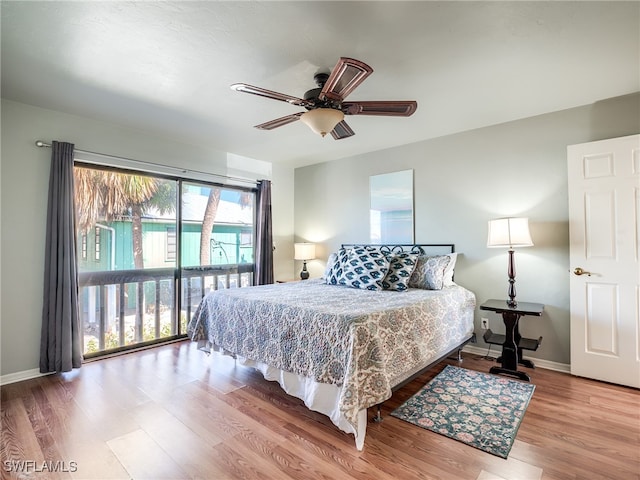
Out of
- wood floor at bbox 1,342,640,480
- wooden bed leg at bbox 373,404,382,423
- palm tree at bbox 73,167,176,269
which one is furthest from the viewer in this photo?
palm tree at bbox 73,167,176,269

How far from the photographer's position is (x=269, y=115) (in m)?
3.12

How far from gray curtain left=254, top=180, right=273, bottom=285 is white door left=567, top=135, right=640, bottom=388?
363 cm

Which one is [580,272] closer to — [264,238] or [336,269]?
[336,269]

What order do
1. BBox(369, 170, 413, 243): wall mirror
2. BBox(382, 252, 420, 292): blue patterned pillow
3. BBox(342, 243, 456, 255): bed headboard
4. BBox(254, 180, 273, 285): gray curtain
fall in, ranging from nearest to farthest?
BBox(382, 252, 420, 292): blue patterned pillow → BBox(342, 243, 456, 255): bed headboard → BBox(369, 170, 413, 243): wall mirror → BBox(254, 180, 273, 285): gray curtain

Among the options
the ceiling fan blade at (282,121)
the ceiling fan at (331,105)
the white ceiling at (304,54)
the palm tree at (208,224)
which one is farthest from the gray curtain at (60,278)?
the ceiling fan at (331,105)

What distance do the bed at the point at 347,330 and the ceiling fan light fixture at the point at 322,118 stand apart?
133 cm

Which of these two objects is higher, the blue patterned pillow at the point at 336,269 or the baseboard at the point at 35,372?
the blue patterned pillow at the point at 336,269

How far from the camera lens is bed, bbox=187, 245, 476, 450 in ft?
6.37

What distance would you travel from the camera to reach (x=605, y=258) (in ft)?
9.07

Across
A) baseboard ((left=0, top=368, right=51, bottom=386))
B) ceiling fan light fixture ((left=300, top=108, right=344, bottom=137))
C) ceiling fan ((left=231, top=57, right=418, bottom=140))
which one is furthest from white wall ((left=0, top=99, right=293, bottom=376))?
ceiling fan light fixture ((left=300, top=108, right=344, bottom=137))

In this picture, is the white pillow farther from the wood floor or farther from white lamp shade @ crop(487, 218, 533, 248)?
the wood floor

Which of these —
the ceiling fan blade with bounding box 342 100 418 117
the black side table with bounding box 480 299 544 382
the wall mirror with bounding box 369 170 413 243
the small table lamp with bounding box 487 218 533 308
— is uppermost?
the ceiling fan blade with bounding box 342 100 418 117

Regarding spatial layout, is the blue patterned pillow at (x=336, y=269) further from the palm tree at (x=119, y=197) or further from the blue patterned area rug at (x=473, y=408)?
the palm tree at (x=119, y=197)

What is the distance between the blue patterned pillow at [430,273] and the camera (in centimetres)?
321
